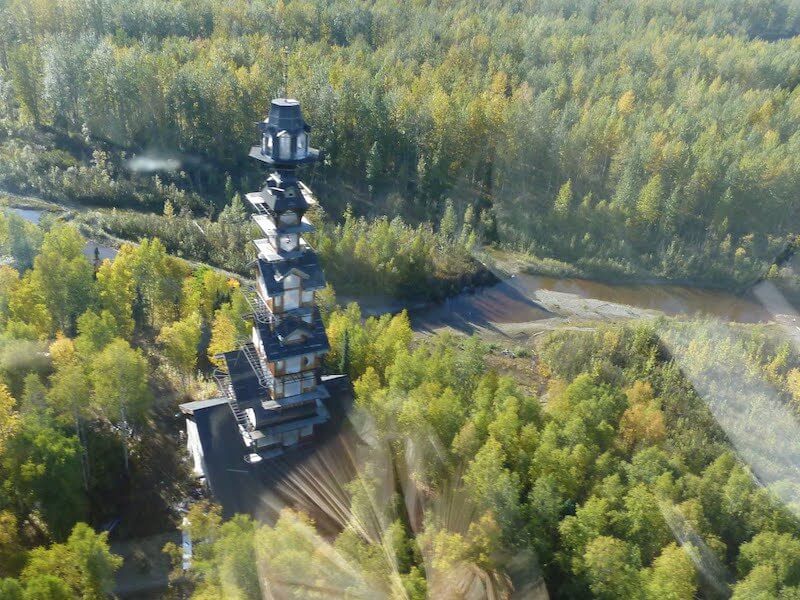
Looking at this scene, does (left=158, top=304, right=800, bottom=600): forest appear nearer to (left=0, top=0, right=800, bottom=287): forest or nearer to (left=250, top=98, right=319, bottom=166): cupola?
(left=250, top=98, right=319, bottom=166): cupola

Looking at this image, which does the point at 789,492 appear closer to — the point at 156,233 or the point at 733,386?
the point at 733,386

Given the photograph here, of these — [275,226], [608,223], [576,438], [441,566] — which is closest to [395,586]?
[441,566]

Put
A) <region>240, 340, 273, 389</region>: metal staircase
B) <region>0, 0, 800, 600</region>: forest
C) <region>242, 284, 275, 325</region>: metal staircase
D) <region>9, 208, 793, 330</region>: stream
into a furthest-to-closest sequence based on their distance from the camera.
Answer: <region>9, 208, 793, 330</region>: stream
<region>240, 340, 273, 389</region>: metal staircase
<region>242, 284, 275, 325</region>: metal staircase
<region>0, 0, 800, 600</region>: forest

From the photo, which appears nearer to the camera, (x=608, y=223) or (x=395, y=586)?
(x=395, y=586)

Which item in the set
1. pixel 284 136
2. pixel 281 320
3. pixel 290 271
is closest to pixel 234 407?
pixel 281 320

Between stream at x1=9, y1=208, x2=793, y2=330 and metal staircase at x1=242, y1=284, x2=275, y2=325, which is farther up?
metal staircase at x1=242, y1=284, x2=275, y2=325

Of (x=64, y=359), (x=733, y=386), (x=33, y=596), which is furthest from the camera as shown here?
(x=733, y=386)

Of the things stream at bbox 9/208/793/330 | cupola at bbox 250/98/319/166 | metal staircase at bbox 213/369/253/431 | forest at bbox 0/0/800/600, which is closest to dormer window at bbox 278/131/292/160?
cupola at bbox 250/98/319/166

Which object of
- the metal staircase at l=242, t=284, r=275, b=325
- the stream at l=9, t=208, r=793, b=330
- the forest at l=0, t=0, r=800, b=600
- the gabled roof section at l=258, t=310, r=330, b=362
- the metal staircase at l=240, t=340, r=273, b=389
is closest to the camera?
the forest at l=0, t=0, r=800, b=600
